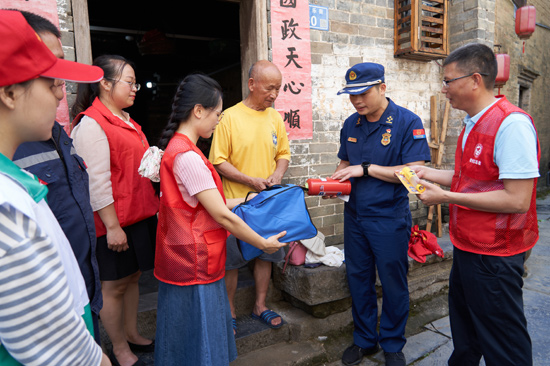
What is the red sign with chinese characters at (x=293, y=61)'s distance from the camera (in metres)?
3.66

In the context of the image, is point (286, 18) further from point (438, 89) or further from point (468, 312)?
point (468, 312)

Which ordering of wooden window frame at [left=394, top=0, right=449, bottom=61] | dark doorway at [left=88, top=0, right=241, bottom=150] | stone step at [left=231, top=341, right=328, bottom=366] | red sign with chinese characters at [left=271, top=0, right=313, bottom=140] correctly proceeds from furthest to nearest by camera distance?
dark doorway at [left=88, top=0, right=241, bottom=150] < wooden window frame at [left=394, top=0, right=449, bottom=61] < red sign with chinese characters at [left=271, top=0, right=313, bottom=140] < stone step at [left=231, top=341, right=328, bottom=366]

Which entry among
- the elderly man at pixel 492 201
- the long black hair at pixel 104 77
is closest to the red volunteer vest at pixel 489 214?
the elderly man at pixel 492 201

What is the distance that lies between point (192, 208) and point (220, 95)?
0.62 m

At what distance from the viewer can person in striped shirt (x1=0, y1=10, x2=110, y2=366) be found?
0.72 metres

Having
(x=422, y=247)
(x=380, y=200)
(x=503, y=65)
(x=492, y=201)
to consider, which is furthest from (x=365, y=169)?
(x=503, y=65)

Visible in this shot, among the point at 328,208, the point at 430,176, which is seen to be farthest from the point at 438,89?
the point at 430,176

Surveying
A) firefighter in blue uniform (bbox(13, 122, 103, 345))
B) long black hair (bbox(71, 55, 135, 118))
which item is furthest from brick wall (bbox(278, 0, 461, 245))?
firefighter in blue uniform (bbox(13, 122, 103, 345))

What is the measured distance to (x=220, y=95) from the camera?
195 centimetres

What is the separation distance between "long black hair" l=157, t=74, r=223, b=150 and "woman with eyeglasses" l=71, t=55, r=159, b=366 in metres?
0.53

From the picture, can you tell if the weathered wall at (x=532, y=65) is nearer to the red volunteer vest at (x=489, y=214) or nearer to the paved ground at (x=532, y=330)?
the paved ground at (x=532, y=330)

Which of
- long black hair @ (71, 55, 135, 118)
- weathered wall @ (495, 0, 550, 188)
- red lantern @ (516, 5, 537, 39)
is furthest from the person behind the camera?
weathered wall @ (495, 0, 550, 188)

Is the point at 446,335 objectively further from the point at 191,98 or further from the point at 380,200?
the point at 191,98

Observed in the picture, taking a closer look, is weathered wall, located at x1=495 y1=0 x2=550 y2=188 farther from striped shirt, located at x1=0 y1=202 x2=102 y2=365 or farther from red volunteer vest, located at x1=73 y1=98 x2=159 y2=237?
striped shirt, located at x1=0 y1=202 x2=102 y2=365
